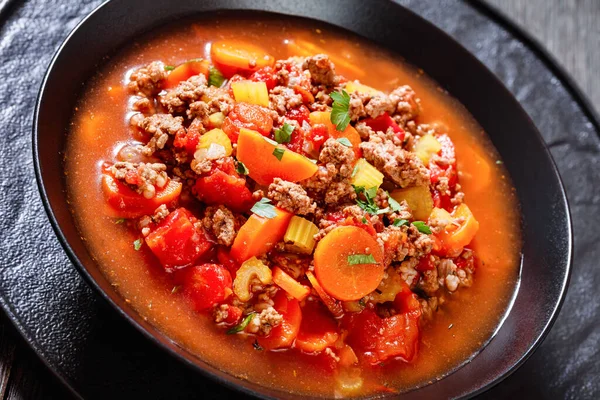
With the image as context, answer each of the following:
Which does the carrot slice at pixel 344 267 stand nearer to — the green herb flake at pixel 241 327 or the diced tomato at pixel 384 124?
the green herb flake at pixel 241 327

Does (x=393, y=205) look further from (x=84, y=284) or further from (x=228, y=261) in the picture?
(x=84, y=284)

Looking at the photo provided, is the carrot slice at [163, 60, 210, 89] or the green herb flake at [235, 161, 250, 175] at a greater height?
the carrot slice at [163, 60, 210, 89]

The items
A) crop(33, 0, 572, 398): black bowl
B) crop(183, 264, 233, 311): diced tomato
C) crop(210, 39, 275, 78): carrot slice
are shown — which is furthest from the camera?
crop(210, 39, 275, 78): carrot slice

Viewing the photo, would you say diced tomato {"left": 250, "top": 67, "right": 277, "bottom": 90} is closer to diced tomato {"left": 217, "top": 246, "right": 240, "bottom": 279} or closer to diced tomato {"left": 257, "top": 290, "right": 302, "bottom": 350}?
diced tomato {"left": 217, "top": 246, "right": 240, "bottom": 279}

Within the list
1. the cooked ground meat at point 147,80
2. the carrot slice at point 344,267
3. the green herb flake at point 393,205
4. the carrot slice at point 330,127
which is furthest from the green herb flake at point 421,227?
the cooked ground meat at point 147,80

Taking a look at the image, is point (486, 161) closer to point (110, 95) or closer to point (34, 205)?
point (110, 95)

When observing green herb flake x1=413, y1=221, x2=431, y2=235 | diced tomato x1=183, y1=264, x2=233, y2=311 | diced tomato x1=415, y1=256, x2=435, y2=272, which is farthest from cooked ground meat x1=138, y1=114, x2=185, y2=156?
diced tomato x1=415, y1=256, x2=435, y2=272

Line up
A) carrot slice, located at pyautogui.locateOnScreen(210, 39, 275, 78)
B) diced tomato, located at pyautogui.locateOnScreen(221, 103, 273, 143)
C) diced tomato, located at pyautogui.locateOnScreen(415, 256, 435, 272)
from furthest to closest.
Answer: carrot slice, located at pyautogui.locateOnScreen(210, 39, 275, 78) → diced tomato, located at pyautogui.locateOnScreen(415, 256, 435, 272) → diced tomato, located at pyautogui.locateOnScreen(221, 103, 273, 143)
